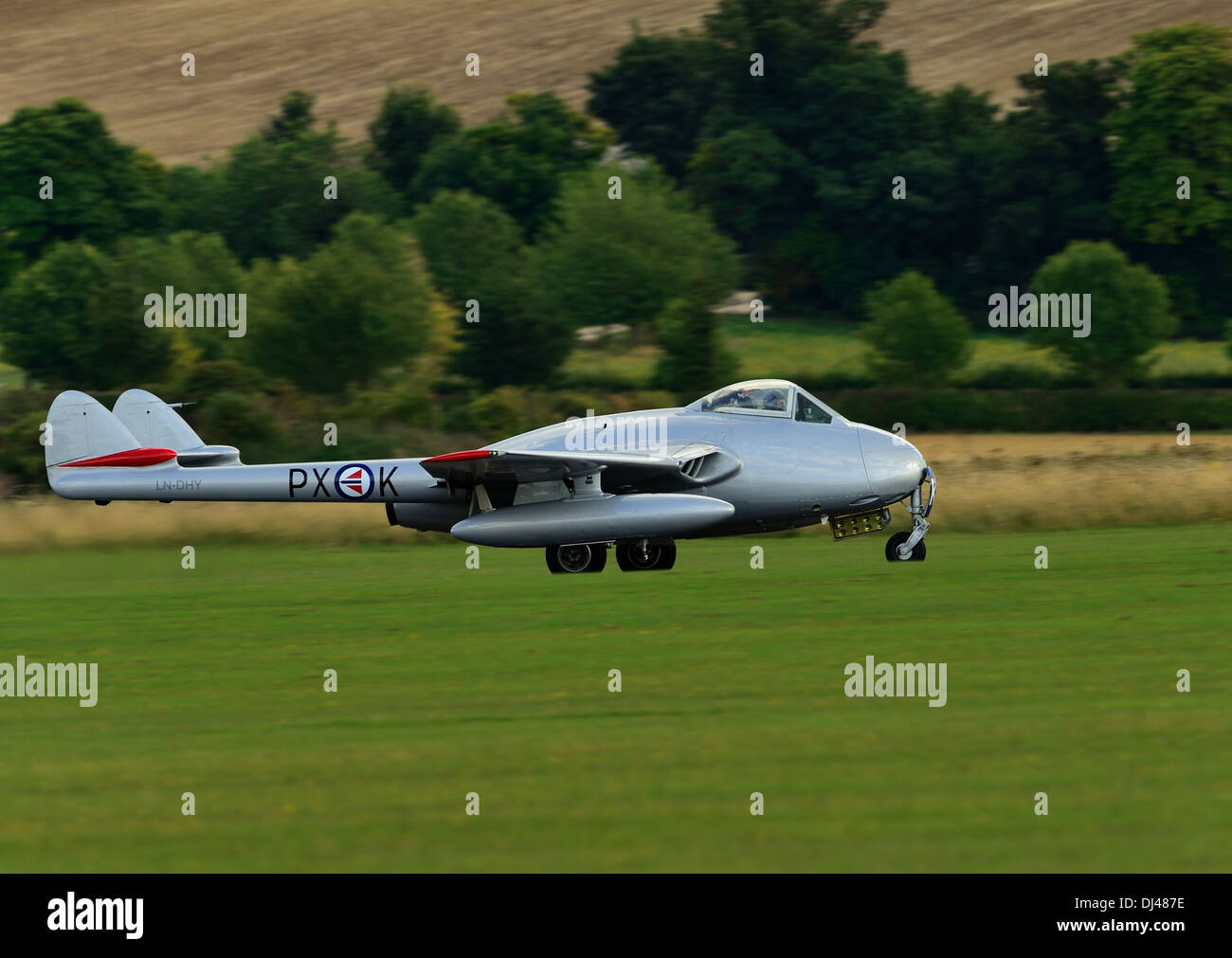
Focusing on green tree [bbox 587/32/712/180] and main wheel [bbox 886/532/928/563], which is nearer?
main wheel [bbox 886/532/928/563]

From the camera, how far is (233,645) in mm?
18688

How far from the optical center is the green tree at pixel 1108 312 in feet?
264

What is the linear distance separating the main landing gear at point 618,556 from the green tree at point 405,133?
113 metres

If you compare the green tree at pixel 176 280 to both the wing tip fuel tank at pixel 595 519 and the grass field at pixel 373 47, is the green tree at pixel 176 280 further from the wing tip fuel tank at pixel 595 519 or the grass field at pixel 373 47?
the wing tip fuel tank at pixel 595 519

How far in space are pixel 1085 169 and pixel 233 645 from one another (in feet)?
339

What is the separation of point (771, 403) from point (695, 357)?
47.9 m

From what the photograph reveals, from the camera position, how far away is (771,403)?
2433 cm

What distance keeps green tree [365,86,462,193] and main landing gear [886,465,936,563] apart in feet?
372

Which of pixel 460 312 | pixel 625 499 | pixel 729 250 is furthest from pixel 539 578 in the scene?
pixel 729 250

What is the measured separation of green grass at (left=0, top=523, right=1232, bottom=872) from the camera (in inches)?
408

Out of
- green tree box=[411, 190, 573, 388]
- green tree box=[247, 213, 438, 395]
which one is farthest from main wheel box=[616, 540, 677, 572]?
green tree box=[247, 213, 438, 395]
